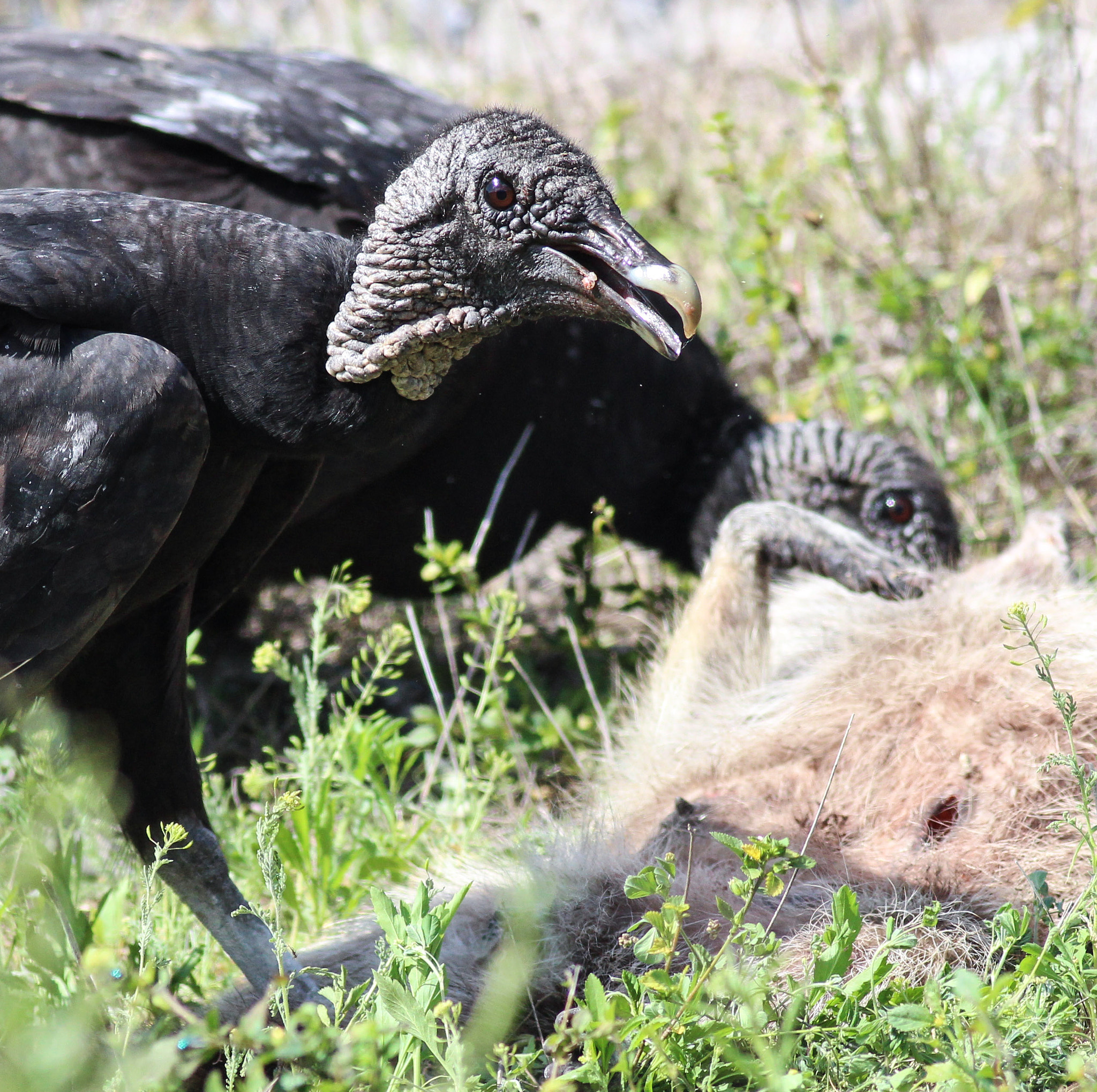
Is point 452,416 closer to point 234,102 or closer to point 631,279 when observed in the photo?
point 234,102

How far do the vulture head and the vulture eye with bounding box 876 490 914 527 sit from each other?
1.81 m

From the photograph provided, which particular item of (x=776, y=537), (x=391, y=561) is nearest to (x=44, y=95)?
(x=391, y=561)

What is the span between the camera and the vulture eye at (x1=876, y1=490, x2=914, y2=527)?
3602mm

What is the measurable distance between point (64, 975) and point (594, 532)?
1749mm

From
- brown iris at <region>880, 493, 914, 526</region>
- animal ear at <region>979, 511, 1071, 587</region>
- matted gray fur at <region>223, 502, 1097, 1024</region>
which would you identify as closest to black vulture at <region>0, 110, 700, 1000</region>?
matted gray fur at <region>223, 502, 1097, 1024</region>

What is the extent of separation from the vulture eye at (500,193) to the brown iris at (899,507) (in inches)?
78.3

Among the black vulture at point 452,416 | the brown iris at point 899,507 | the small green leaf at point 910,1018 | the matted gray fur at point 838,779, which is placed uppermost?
the black vulture at point 452,416

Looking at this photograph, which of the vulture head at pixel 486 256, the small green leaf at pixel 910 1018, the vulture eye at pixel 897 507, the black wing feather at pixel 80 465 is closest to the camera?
the small green leaf at pixel 910 1018

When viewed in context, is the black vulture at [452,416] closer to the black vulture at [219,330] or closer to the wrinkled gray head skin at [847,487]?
the wrinkled gray head skin at [847,487]

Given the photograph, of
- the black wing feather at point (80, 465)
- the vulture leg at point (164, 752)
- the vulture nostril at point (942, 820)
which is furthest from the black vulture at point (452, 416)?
the vulture nostril at point (942, 820)

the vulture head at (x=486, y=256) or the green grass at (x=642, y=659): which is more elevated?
the vulture head at (x=486, y=256)

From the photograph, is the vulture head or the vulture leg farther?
the vulture leg

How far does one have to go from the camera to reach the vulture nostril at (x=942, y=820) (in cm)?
228

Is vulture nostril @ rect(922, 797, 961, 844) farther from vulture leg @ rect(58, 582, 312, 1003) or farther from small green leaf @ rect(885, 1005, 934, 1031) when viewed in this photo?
vulture leg @ rect(58, 582, 312, 1003)
